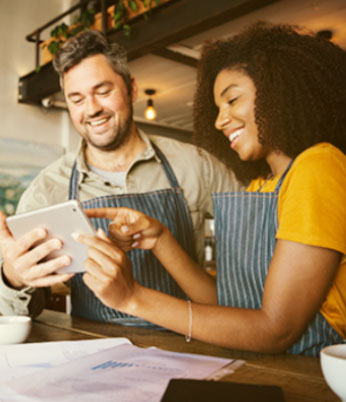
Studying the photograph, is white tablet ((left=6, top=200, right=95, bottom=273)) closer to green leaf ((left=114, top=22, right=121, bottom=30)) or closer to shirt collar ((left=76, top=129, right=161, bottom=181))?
shirt collar ((left=76, top=129, right=161, bottom=181))

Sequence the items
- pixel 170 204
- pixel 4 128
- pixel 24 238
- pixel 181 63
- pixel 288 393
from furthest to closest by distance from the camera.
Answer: pixel 4 128 → pixel 181 63 → pixel 170 204 → pixel 24 238 → pixel 288 393

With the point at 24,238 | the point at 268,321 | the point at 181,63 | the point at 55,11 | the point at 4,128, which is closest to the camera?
the point at 268,321

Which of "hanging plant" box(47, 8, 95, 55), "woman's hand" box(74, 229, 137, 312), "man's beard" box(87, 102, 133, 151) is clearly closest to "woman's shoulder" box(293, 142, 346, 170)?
"woman's hand" box(74, 229, 137, 312)

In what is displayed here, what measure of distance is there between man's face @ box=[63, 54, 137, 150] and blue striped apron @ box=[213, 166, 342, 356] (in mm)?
703

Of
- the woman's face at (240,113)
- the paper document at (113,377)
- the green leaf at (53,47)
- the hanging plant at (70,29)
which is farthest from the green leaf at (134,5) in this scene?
the paper document at (113,377)

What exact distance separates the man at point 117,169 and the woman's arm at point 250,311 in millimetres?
597

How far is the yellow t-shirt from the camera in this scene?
38.6 inches

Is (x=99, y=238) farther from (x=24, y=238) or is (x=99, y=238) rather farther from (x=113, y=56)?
(x=113, y=56)

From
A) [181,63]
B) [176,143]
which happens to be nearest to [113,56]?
[176,143]

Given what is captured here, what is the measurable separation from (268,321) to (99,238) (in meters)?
0.44

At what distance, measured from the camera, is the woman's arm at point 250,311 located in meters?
0.99

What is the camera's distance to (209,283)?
146 cm

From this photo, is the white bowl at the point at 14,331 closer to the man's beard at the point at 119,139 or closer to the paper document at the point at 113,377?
the paper document at the point at 113,377

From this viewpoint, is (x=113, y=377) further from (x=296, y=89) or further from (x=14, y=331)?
(x=296, y=89)
